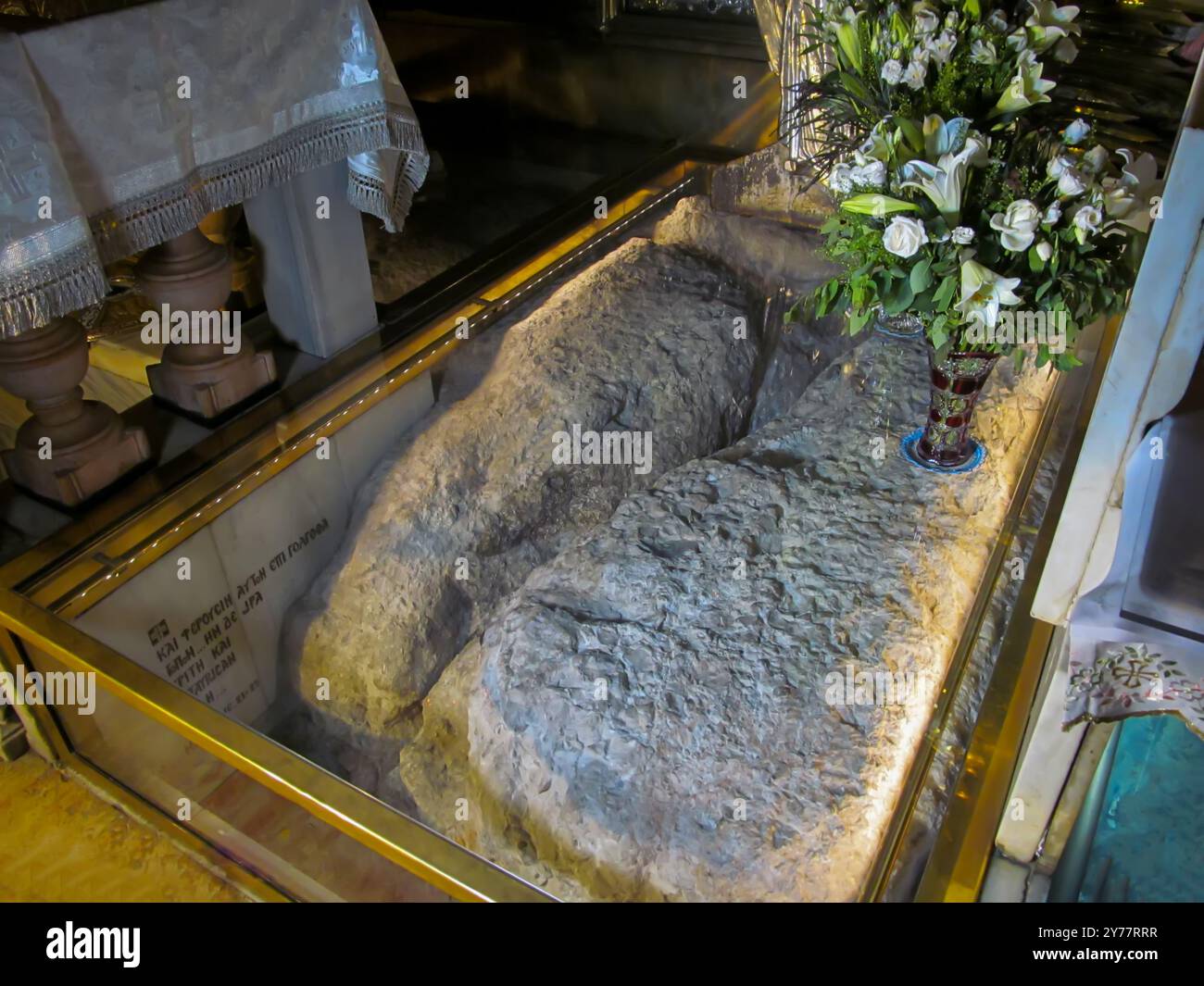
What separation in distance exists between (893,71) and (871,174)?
31 centimetres

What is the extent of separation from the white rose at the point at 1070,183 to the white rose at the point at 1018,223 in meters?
0.05

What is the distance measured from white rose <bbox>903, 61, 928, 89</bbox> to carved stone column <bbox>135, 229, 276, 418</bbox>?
1.73 m

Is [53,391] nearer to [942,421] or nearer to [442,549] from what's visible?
[442,549]

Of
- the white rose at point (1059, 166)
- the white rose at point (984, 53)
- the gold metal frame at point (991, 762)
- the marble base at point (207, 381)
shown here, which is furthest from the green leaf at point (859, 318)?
the marble base at point (207, 381)

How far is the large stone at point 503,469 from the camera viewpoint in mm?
2533

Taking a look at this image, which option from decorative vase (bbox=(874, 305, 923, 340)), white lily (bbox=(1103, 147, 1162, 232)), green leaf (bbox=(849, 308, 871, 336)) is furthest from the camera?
decorative vase (bbox=(874, 305, 923, 340))

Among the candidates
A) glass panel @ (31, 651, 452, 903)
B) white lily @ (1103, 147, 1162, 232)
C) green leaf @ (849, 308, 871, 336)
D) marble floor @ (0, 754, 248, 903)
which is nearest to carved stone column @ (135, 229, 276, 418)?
glass panel @ (31, 651, 452, 903)

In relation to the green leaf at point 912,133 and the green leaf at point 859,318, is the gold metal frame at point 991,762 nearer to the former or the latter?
the green leaf at point 859,318

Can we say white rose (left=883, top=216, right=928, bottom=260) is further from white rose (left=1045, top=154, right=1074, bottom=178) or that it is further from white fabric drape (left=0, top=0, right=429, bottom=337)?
white fabric drape (left=0, top=0, right=429, bottom=337)

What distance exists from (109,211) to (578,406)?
1287 mm

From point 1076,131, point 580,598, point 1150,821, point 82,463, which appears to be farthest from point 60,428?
point 1150,821

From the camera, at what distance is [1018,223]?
1667mm

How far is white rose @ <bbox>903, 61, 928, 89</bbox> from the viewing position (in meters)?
1.92
